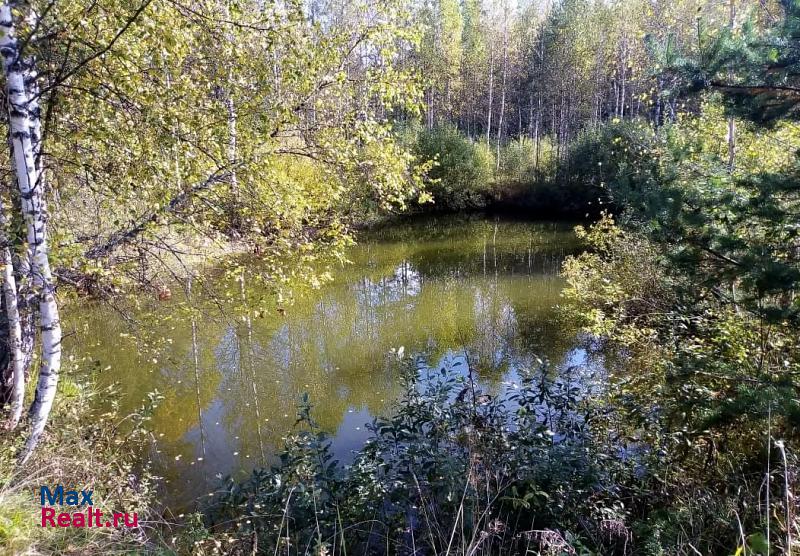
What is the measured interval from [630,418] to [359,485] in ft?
7.04

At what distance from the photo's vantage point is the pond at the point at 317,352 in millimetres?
5809

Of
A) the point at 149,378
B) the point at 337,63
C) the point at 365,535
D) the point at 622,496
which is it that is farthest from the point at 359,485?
the point at 149,378

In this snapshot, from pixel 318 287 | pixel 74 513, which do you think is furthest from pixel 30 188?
pixel 318 287

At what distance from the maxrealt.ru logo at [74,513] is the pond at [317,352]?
1.24 metres

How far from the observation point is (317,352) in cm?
894

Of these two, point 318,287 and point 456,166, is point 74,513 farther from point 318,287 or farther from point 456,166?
point 456,166

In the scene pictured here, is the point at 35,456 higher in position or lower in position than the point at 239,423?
higher

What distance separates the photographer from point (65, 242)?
317 centimetres

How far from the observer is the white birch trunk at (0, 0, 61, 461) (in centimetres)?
275

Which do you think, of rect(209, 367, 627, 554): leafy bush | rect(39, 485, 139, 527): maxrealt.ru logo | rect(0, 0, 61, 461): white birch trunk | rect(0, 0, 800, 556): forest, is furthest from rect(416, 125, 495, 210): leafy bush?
rect(39, 485, 139, 527): maxrealt.ru logo

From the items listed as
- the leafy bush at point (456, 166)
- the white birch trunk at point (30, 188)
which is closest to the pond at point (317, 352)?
the white birch trunk at point (30, 188)

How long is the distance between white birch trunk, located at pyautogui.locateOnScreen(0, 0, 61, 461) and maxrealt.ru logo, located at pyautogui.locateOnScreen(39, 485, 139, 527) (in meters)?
0.44

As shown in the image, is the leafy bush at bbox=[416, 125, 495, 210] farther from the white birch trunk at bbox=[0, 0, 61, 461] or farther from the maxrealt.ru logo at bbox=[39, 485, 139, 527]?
the maxrealt.ru logo at bbox=[39, 485, 139, 527]

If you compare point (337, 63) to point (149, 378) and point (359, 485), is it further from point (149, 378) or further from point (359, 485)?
point (149, 378)
